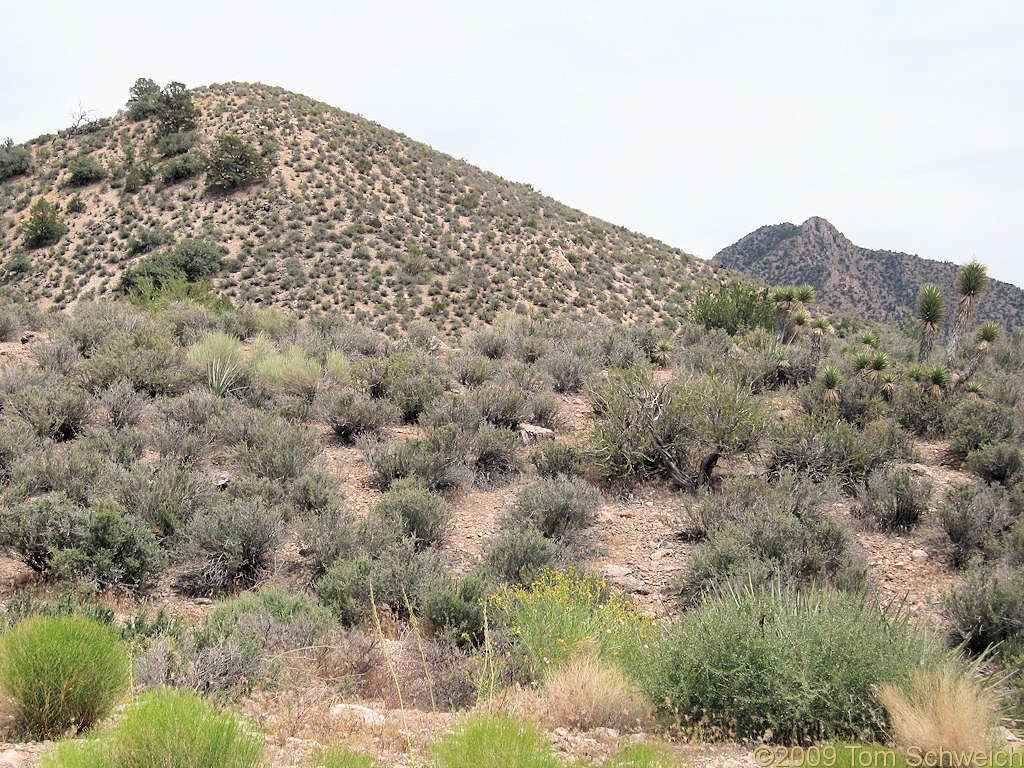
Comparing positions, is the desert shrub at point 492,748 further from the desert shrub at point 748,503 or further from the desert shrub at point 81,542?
the desert shrub at point 748,503

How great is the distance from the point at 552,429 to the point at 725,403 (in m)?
2.97

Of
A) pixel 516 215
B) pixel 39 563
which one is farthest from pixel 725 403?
pixel 516 215

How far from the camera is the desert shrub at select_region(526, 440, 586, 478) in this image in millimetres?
8383

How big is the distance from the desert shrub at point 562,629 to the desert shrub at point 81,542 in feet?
10.8

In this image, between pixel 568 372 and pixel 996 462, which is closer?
pixel 996 462

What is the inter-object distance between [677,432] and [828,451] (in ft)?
7.17

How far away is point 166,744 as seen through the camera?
2.40 metres

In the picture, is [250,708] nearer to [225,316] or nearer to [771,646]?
[771,646]

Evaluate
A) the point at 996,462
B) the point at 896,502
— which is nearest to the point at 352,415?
the point at 896,502

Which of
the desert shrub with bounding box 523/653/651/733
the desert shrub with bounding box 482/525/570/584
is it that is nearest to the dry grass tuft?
the desert shrub with bounding box 523/653/651/733

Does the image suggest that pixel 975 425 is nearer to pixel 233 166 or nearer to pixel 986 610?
pixel 986 610

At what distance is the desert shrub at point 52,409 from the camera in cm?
751

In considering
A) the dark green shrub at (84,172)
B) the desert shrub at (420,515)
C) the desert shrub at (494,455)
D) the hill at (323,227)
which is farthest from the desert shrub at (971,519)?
the dark green shrub at (84,172)

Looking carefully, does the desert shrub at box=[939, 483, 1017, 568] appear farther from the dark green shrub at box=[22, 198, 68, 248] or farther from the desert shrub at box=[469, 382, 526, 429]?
the dark green shrub at box=[22, 198, 68, 248]
